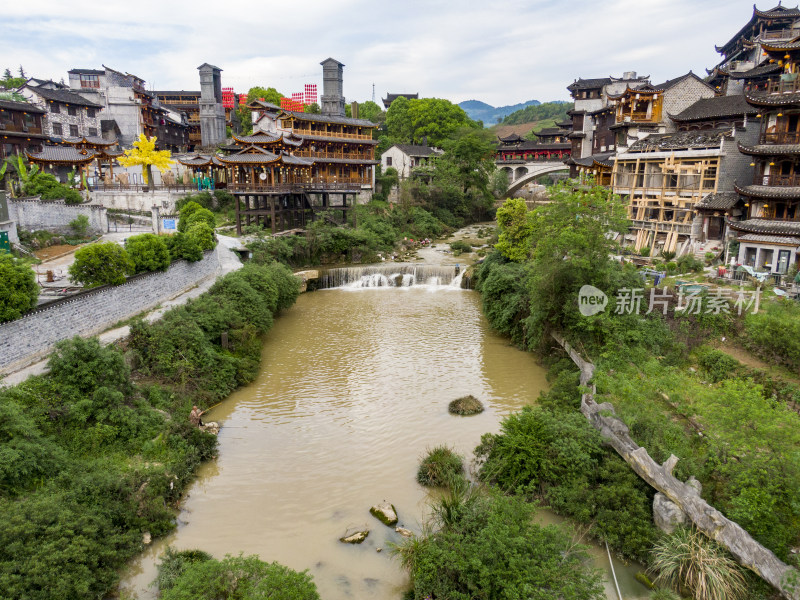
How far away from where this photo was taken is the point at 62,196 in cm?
3170

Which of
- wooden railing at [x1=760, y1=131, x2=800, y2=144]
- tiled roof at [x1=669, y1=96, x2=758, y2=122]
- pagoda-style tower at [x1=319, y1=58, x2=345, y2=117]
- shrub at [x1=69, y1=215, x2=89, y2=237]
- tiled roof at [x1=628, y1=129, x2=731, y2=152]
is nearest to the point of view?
wooden railing at [x1=760, y1=131, x2=800, y2=144]

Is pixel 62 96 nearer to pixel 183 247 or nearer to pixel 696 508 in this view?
pixel 183 247

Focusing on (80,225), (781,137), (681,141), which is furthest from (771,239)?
(80,225)

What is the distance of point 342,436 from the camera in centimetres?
1705

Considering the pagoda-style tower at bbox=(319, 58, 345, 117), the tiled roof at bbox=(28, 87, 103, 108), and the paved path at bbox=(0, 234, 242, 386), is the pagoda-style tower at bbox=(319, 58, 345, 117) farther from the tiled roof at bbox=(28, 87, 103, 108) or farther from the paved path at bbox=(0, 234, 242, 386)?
the paved path at bbox=(0, 234, 242, 386)

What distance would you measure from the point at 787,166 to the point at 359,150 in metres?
37.4

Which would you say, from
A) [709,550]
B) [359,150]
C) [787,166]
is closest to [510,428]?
[709,550]

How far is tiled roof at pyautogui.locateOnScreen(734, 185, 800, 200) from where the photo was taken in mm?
25234

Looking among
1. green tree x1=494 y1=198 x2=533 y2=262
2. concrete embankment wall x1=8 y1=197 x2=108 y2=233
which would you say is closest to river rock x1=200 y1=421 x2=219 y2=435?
concrete embankment wall x1=8 y1=197 x2=108 y2=233

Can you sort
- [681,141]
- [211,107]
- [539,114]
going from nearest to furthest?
[681,141], [211,107], [539,114]

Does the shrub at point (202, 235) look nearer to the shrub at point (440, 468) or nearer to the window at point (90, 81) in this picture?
the shrub at point (440, 468)

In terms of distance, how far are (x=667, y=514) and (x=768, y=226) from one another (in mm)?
20933

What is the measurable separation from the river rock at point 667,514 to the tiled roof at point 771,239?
1951cm

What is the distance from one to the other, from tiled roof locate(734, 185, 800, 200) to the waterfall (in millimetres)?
17487
